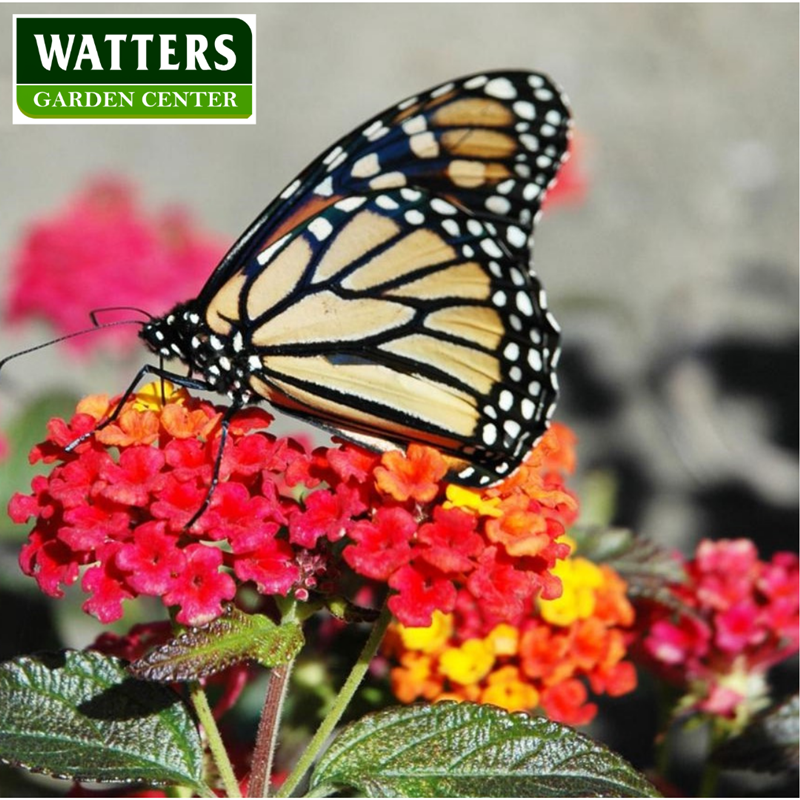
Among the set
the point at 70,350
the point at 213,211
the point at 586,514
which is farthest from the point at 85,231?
the point at 213,211

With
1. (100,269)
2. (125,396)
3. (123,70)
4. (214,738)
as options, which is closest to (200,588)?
(214,738)

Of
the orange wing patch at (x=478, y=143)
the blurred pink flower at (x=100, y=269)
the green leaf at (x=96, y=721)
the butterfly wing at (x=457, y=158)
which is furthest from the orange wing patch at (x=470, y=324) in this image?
the blurred pink flower at (x=100, y=269)

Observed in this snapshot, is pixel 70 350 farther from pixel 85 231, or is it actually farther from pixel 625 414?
pixel 625 414

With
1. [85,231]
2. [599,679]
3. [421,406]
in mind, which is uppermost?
[85,231]

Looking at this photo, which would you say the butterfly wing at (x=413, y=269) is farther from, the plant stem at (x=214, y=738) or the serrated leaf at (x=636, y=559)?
the plant stem at (x=214, y=738)

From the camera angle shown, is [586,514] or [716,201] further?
[716,201]

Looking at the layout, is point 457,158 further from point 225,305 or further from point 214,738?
point 214,738

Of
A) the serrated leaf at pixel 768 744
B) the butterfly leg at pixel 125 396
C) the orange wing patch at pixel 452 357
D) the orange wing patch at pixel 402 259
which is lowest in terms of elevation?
the serrated leaf at pixel 768 744
